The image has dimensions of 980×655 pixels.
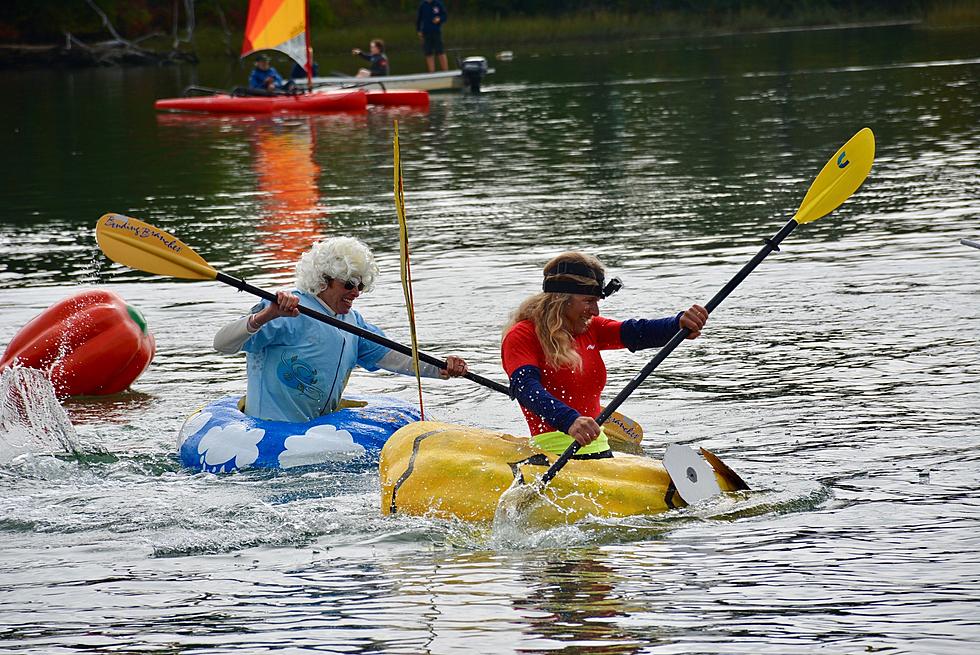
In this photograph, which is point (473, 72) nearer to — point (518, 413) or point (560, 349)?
point (518, 413)

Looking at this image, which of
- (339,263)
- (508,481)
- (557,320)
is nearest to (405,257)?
(339,263)

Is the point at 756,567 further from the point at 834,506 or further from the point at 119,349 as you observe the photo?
the point at 119,349

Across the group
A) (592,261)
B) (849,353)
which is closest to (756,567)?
(592,261)

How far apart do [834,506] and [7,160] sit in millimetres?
17396

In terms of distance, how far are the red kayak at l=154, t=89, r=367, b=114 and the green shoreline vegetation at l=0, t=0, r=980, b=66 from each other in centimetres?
1881

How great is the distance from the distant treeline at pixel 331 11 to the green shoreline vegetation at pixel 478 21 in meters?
0.03

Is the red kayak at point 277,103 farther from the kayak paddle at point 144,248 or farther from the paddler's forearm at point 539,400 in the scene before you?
the paddler's forearm at point 539,400

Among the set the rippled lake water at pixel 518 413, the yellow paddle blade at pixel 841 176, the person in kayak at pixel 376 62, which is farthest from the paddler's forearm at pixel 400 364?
the person in kayak at pixel 376 62

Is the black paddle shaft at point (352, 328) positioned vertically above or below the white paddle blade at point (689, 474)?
above

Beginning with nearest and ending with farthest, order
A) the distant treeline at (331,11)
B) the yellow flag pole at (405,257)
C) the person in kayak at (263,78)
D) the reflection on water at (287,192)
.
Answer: the yellow flag pole at (405,257) < the reflection on water at (287,192) < the person in kayak at (263,78) < the distant treeline at (331,11)

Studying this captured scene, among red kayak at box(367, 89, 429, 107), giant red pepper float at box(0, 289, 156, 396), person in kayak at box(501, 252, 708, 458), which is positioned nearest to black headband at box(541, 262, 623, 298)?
person in kayak at box(501, 252, 708, 458)

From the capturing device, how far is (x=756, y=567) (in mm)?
5113

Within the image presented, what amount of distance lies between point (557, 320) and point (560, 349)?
11 cm

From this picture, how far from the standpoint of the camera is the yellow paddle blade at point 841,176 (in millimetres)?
7078
